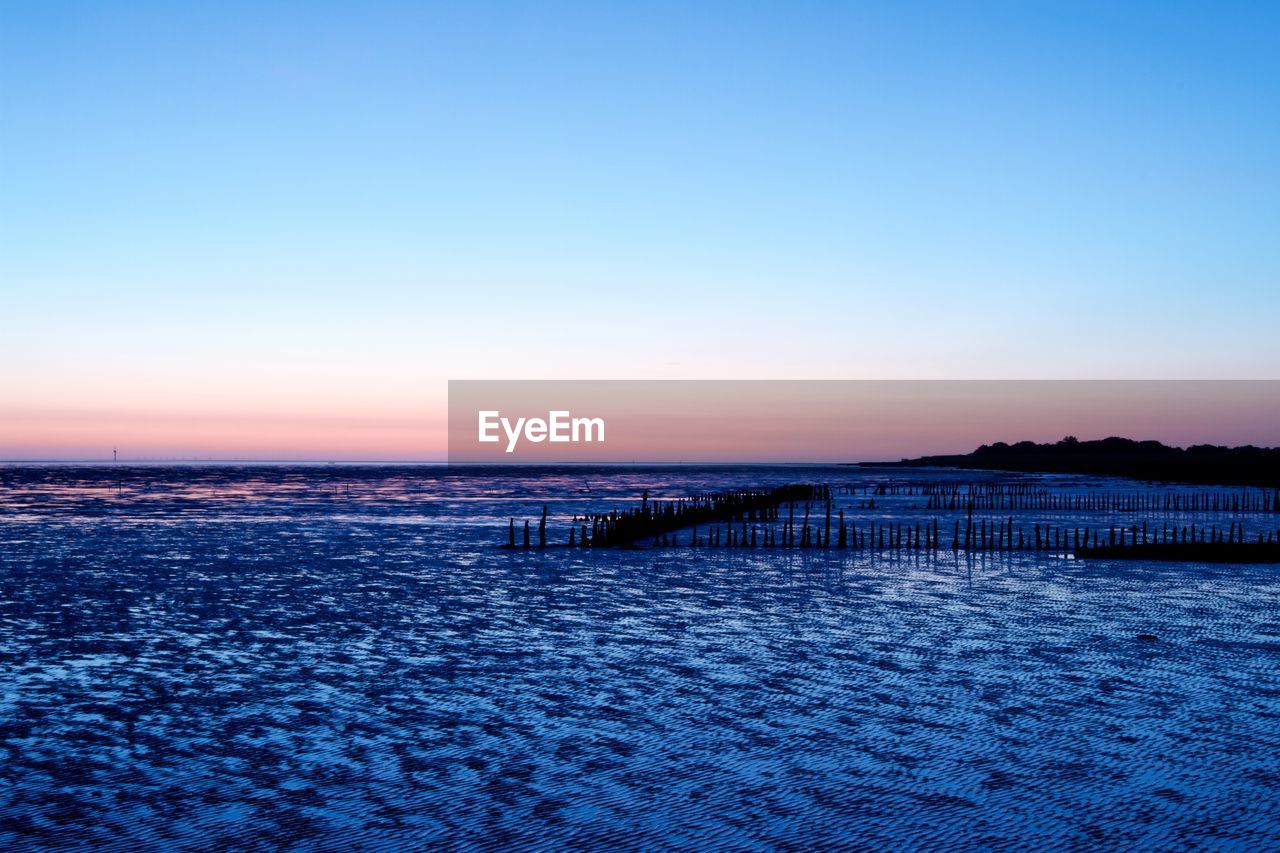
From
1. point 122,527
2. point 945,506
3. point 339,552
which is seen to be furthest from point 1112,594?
point 945,506

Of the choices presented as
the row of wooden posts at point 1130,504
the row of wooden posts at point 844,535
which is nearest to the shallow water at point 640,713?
the row of wooden posts at point 844,535

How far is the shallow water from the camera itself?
31.7 feet

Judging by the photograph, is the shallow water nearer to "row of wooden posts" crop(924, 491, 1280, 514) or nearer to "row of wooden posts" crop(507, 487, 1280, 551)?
"row of wooden posts" crop(507, 487, 1280, 551)

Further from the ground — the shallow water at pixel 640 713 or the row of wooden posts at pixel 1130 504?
the shallow water at pixel 640 713

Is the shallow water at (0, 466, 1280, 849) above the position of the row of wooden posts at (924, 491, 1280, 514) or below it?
above

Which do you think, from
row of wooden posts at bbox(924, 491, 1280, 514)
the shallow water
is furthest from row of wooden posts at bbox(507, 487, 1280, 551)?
row of wooden posts at bbox(924, 491, 1280, 514)

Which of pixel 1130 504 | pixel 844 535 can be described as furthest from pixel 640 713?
pixel 1130 504

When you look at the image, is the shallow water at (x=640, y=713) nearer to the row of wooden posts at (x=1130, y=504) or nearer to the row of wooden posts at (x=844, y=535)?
the row of wooden posts at (x=844, y=535)

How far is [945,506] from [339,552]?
2110 inches

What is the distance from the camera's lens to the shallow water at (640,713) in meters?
9.65

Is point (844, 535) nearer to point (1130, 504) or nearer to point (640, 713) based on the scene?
point (640, 713)

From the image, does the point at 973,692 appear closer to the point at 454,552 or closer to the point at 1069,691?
the point at 1069,691

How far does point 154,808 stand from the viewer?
9930 millimetres

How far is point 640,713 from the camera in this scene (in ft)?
44.7
